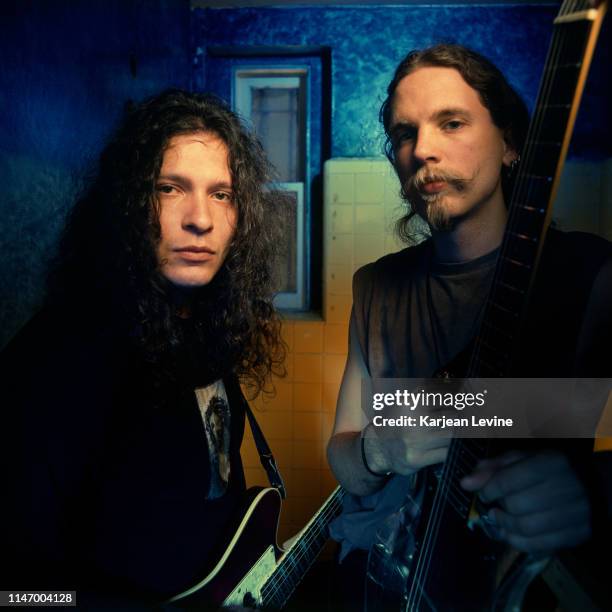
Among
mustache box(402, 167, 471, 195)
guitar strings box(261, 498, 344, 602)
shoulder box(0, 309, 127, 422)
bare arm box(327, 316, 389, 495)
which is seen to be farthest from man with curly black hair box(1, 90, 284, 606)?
mustache box(402, 167, 471, 195)

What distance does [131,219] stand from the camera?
0.89 m

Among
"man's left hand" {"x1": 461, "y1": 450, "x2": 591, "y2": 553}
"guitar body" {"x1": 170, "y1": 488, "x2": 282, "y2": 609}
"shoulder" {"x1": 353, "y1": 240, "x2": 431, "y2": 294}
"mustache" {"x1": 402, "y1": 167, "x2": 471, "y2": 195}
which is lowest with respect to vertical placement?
"guitar body" {"x1": 170, "y1": 488, "x2": 282, "y2": 609}

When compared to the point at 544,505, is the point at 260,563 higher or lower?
lower

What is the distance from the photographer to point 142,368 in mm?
815

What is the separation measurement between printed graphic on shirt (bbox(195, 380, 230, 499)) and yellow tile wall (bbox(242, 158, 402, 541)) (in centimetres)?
50

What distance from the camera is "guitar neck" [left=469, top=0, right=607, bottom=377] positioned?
0.42m

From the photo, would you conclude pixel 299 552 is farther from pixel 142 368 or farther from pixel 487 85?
pixel 487 85

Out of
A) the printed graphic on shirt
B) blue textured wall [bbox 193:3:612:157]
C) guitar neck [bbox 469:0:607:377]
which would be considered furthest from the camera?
blue textured wall [bbox 193:3:612:157]

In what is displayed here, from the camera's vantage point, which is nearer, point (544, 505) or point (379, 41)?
point (544, 505)

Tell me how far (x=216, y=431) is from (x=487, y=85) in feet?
2.49

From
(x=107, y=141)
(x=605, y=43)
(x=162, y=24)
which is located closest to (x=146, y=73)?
(x=162, y=24)

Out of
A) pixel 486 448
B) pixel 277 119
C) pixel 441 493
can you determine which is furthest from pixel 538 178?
pixel 277 119

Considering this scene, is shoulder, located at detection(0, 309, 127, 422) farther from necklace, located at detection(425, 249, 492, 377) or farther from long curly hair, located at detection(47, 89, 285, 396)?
necklace, located at detection(425, 249, 492, 377)

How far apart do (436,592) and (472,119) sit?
0.67 m
